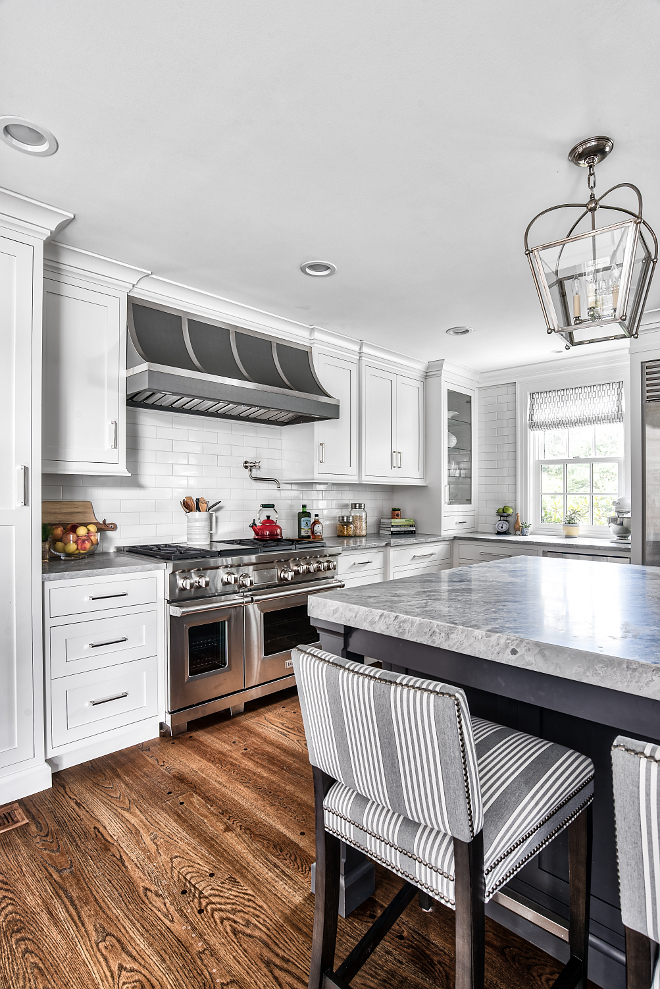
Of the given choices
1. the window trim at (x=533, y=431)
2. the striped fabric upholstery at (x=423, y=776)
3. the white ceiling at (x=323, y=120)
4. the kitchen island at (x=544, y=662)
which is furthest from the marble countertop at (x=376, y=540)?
the striped fabric upholstery at (x=423, y=776)

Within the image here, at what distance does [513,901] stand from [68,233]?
10.5ft

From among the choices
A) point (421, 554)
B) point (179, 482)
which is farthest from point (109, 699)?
point (421, 554)

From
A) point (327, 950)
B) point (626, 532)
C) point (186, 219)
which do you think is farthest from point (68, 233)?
point (626, 532)

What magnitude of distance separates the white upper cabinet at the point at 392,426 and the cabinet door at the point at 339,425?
0.39 ft

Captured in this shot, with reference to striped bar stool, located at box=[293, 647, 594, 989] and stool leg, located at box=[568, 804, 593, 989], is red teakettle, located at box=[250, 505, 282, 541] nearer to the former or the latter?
striped bar stool, located at box=[293, 647, 594, 989]

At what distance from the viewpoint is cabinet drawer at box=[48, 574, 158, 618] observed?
8.14 ft

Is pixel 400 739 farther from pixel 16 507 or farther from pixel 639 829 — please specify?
pixel 16 507

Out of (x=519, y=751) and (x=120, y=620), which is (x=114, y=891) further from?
(x=519, y=751)

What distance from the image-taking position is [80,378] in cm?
282

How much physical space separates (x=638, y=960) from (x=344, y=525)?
403 centimetres

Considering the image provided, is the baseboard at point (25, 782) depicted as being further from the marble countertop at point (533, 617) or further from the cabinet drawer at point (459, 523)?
the cabinet drawer at point (459, 523)

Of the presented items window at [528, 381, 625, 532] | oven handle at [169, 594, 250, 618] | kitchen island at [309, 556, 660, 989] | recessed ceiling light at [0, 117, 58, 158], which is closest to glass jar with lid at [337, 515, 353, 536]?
oven handle at [169, 594, 250, 618]

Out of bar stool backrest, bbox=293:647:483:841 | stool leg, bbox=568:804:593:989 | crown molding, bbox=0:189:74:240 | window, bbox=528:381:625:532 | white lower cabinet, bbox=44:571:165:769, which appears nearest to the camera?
bar stool backrest, bbox=293:647:483:841

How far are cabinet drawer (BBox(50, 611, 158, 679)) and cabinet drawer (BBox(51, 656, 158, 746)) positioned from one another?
43 millimetres
